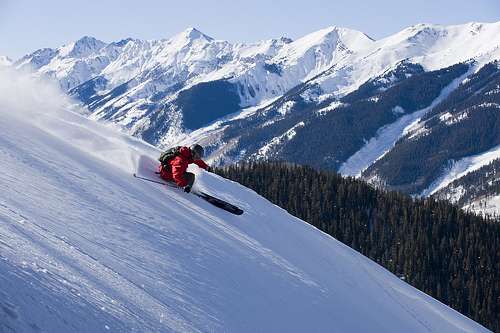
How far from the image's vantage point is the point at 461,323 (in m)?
21.8

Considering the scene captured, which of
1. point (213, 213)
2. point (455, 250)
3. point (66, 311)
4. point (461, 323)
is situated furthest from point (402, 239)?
point (66, 311)

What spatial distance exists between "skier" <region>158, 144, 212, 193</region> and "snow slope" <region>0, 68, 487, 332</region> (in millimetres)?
440

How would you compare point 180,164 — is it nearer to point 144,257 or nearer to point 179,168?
point 179,168

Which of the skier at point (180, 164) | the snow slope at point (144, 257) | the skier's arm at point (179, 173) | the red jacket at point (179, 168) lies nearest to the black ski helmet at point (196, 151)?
the skier at point (180, 164)

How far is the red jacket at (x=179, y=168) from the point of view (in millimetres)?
17453

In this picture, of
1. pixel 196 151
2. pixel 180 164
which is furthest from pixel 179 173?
pixel 196 151

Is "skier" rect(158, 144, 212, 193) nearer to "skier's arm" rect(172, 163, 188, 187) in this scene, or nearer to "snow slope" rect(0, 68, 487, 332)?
"skier's arm" rect(172, 163, 188, 187)

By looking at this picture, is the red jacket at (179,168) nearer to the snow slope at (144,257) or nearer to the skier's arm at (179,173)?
the skier's arm at (179,173)

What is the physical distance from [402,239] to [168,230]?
11755cm

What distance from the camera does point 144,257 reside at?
35.1ft

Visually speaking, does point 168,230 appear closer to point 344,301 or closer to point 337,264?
point 344,301

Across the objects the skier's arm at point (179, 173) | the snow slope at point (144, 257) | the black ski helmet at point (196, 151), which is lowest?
the snow slope at point (144, 257)

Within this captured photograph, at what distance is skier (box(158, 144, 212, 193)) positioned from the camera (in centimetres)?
1748

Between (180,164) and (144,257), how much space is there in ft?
22.6
